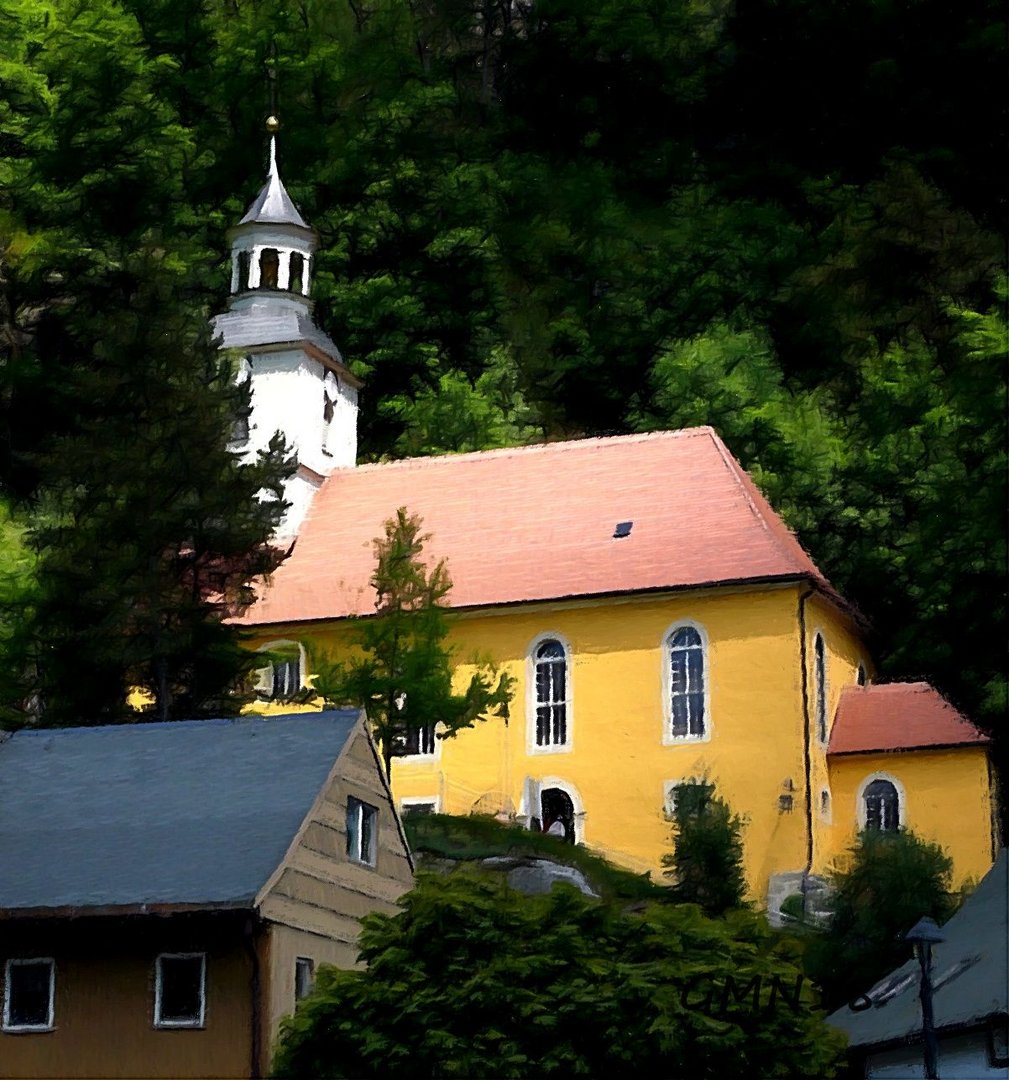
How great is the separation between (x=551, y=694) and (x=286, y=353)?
9.96 m

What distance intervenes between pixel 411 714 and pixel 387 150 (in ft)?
92.1

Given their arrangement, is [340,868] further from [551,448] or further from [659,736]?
[551,448]

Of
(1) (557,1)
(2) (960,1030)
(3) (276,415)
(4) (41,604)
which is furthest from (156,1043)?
(1) (557,1)

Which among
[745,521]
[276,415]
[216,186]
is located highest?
[216,186]

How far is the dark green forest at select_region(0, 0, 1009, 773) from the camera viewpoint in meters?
36.9

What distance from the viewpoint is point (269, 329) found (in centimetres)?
4472

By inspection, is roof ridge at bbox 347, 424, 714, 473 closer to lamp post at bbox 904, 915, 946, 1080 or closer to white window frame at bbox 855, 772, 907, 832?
white window frame at bbox 855, 772, 907, 832

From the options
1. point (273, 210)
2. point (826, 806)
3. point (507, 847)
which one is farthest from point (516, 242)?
point (507, 847)

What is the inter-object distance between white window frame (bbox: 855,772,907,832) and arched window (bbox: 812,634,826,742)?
1083mm

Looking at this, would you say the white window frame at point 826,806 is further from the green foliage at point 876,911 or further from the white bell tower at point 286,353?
the white bell tower at point 286,353

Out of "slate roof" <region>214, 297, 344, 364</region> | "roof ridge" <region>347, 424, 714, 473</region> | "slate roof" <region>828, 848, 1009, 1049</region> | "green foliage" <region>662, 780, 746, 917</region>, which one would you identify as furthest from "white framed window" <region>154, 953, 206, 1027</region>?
"slate roof" <region>214, 297, 344, 364</region>

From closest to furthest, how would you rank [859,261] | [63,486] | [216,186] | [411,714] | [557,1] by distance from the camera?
[411,714]
[63,486]
[859,261]
[216,186]
[557,1]

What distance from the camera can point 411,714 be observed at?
111ft

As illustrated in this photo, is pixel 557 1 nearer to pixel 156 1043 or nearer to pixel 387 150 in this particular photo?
pixel 387 150
